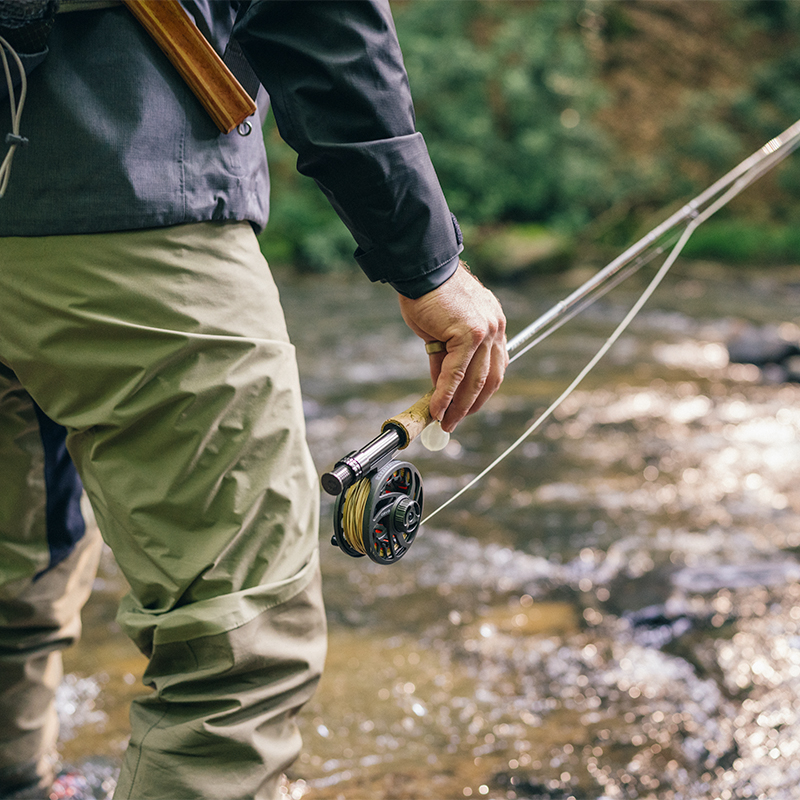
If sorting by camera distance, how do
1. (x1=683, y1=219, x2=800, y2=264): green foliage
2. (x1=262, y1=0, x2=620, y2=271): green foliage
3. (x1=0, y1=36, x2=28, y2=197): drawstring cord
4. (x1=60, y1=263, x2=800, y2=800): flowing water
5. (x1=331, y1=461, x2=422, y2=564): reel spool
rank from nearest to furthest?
(x1=0, y1=36, x2=28, y2=197): drawstring cord → (x1=331, y1=461, x2=422, y2=564): reel spool → (x1=60, y1=263, x2=800, y2=800): flowing water → (x1=683, y1=219, x2=800, y2=264): green foliage → (x1=262, y1=0, x2=620, y2=271): green foliage

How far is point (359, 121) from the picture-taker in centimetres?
116

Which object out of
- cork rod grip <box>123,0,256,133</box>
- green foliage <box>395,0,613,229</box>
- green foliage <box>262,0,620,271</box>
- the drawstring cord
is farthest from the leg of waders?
green foliage <box>395,0,613,229</box>

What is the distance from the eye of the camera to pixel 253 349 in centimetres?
118

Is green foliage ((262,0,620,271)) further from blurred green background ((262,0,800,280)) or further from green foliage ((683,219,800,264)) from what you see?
green foliage ((683,219,800,264))

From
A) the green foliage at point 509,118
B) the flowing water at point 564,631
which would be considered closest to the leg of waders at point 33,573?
the flowing water at point 564,631

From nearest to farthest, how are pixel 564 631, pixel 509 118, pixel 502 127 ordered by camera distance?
pixel 564 631 → pixel 509 118 → pixel 502 127

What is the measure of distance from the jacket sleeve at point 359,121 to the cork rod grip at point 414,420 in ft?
0.62

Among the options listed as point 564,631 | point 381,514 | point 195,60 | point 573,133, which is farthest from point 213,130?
point 573,133

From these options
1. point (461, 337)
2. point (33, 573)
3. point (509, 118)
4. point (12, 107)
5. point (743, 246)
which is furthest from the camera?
point (509, 118)

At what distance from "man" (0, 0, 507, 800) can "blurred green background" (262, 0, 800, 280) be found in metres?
12.8

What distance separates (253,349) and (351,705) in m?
1.24

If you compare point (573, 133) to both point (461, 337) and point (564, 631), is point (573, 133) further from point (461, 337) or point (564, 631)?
point (461, 337)

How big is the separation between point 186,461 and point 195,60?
1.82 ft

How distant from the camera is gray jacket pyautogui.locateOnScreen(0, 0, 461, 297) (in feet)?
3.60
